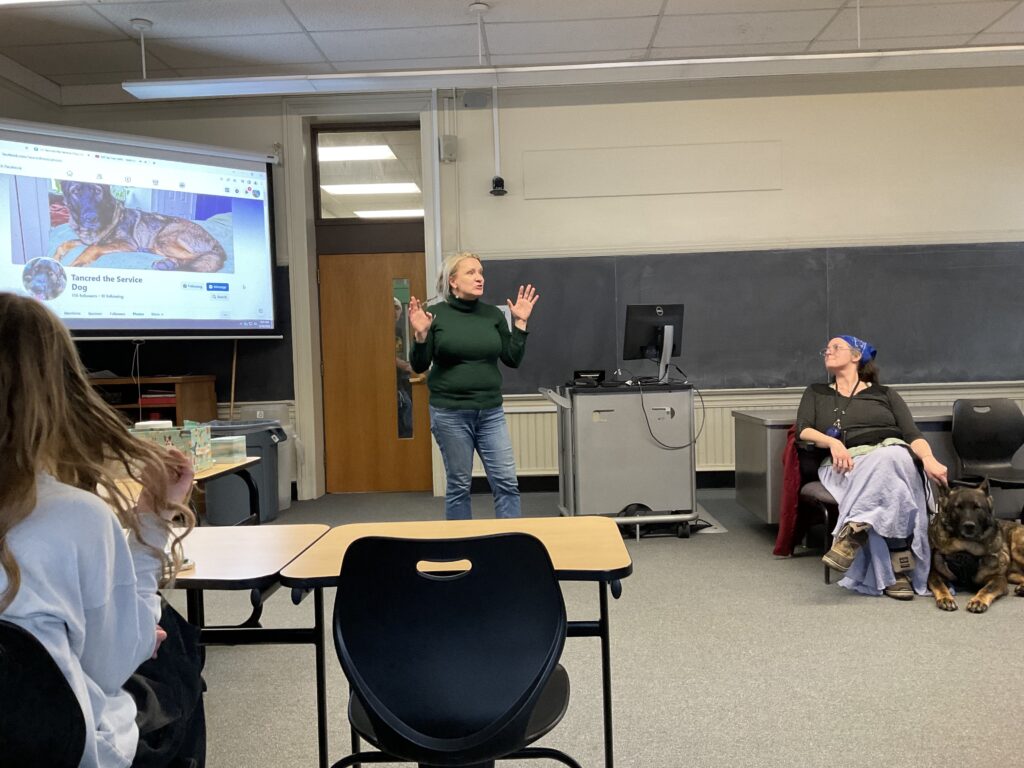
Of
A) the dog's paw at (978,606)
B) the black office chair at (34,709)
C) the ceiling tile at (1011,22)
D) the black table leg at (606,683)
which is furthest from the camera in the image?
the ceiling tile at (1011,22)

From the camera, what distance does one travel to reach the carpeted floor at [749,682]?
6.25ft

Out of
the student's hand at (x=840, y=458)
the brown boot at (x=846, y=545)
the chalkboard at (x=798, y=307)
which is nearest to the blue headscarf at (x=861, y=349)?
the student's hand at (x=840, y=458)

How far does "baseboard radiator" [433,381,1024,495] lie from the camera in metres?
5.39

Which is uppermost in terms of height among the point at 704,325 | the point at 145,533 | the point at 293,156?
the point at 293,156

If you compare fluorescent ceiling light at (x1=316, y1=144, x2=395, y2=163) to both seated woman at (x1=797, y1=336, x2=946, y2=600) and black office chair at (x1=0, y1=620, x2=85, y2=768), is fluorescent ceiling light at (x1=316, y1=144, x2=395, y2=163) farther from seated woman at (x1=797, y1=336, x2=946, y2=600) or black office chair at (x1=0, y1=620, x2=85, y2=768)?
black office chair at (x1=0, y1=620, x2=85, y2=768)

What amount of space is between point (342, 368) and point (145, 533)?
15.6 feet

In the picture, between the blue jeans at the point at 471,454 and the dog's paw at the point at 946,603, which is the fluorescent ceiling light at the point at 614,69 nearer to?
the blue jeans at the point at 471,454

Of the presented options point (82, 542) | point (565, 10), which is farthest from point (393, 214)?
point (82, 542)

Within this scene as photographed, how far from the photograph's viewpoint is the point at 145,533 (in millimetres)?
1117

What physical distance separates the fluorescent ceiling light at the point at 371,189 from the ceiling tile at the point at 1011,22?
167 inches

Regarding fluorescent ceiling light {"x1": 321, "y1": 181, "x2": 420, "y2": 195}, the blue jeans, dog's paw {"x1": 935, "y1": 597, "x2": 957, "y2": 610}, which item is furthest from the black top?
fluorescent ceiling light {"x1": 321, "y1": 181, "x2": 420, "y2": 195}

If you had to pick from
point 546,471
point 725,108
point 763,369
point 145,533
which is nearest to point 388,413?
point 546,471

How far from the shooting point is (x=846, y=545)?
3.11 m

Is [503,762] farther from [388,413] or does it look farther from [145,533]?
[388,413]
